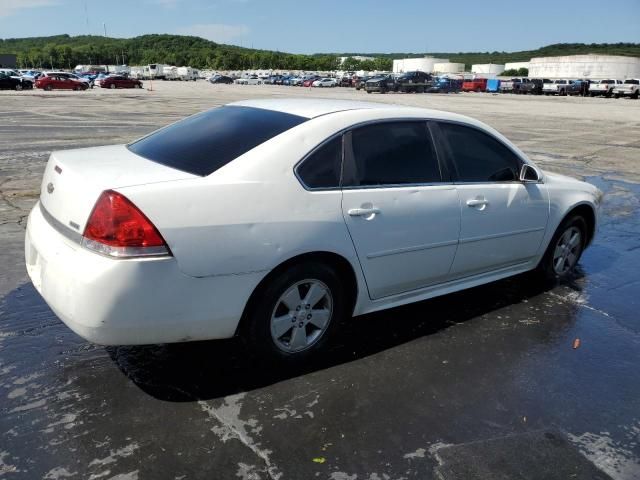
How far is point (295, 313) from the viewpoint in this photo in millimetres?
3451

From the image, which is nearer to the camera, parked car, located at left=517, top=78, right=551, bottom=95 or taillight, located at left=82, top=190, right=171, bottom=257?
taillight, located at left=82, top=190, right=171, bottom=257

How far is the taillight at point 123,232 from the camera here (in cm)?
283

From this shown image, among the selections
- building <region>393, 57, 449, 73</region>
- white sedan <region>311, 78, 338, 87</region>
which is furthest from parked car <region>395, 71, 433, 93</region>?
building <region>393, 57, 449, 73</region>

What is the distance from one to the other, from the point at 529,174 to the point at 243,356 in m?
2.67

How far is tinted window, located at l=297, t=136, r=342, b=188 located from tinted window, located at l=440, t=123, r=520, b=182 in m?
1.05

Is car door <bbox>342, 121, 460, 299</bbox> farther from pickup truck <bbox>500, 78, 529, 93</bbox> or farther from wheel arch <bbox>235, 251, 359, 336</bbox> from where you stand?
pickup truck <bbox>500, 78, 529, 93</bbox>

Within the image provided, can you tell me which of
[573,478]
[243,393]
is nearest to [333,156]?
[243,393]

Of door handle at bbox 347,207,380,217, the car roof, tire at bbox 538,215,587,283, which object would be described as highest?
the car roof

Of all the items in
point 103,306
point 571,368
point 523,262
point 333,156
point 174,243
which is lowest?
point 571,368

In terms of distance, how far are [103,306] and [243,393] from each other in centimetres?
93

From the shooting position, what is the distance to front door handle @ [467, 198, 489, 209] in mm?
4148

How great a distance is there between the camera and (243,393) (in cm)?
326

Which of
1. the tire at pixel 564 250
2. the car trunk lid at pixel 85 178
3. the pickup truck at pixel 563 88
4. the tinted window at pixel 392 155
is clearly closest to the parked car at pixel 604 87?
the pickup truck at pixel 563 88

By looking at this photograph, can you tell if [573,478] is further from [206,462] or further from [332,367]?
[206,462]
